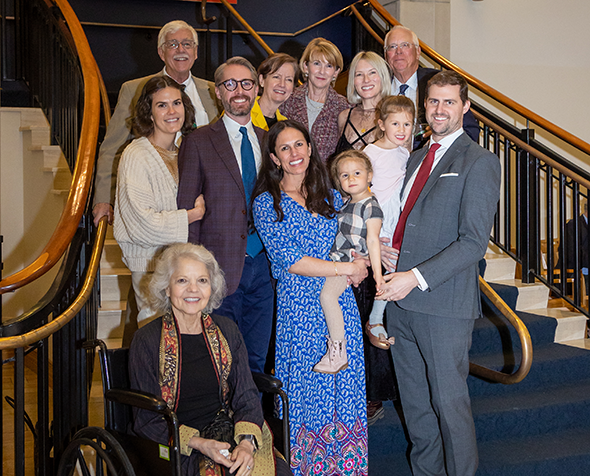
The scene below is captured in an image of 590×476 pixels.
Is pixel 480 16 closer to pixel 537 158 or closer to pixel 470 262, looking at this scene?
pixel 537 158

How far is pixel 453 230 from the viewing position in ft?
8.03

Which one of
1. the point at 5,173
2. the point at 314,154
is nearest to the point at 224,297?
the point at 314,154

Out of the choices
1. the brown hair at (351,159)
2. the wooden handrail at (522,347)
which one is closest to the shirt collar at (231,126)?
the brown hair at (351,159)

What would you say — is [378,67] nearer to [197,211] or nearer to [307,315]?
[197,211]

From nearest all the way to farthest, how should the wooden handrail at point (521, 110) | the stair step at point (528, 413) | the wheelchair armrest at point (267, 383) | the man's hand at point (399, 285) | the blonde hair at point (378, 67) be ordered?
the wheelchair armrest at point (267, 383)
the man's hand at point (399, 285)
the blonde hair at point (378, 67)
the stair step at point (528, 413)
the wooden handrail at point (521, 110)

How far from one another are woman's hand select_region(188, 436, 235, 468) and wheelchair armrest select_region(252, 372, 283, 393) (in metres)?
0.28

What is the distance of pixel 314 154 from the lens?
2635 mm

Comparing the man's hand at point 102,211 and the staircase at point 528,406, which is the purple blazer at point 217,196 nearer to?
the man's hand at point 102,211

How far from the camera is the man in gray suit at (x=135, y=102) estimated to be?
2947mm

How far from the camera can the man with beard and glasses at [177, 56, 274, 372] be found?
2.58 metres

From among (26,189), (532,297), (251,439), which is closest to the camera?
(251,439)

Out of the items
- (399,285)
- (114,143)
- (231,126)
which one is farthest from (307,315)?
(114,143)

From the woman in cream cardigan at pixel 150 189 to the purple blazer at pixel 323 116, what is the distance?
0.70 metres

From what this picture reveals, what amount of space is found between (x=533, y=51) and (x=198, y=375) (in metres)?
6.03
